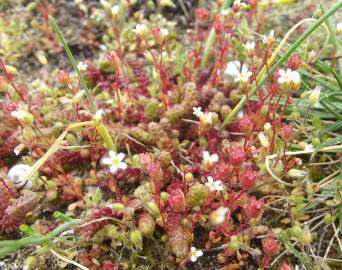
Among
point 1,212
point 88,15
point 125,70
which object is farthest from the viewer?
point 88,15

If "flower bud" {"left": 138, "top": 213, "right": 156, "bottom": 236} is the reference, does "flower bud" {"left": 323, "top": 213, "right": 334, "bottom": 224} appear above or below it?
below

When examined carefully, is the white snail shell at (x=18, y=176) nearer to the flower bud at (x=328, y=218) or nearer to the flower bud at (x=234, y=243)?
the flower bud at (x=234, y=243)

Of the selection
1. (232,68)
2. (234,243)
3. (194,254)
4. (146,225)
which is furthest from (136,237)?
(232,68)

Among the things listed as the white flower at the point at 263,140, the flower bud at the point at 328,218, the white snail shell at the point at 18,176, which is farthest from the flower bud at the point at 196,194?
the white snail shell at the point at 18,176

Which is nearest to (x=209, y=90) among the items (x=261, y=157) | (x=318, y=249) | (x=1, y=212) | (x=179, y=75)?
(x=179, y=75)

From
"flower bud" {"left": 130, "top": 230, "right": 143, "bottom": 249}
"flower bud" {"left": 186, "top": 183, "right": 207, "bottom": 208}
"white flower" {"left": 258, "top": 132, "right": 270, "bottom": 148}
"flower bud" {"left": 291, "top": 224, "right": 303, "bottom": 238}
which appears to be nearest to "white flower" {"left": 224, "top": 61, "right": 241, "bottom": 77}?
"white flower" {"left": 258, "top": 132, "right": 270, "bottom": 148}

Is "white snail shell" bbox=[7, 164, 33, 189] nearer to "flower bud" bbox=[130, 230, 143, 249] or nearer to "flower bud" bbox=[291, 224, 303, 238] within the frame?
"flower bud" bbox=[130, 230, 143, 249]

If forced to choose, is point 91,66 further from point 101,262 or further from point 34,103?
point 101,262

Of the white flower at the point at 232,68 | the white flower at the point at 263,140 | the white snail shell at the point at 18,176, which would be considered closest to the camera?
the white flower at the point at 263,140

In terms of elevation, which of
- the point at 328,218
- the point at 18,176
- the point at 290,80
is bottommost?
the point at 328,218

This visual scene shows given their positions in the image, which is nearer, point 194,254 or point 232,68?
point 194,254

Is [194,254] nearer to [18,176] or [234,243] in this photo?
[234,243]
